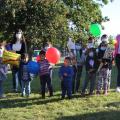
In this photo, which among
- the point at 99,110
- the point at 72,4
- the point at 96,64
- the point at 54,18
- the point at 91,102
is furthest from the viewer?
the point at 72,4

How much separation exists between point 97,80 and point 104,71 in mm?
651

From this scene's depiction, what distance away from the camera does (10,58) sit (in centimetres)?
1239

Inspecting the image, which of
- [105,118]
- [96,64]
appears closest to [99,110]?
[105,118]

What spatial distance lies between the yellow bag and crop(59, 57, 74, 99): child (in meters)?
1.49

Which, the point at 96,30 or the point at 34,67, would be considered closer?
the point at 34,67

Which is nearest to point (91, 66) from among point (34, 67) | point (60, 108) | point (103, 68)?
point (103, 68)

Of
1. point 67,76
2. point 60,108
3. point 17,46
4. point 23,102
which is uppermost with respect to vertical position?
point 17,46

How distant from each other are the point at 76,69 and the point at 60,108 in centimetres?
220

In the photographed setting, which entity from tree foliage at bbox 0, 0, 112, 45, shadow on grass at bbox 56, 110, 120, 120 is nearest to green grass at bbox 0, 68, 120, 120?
shadow on grass at bbox 56, 110, 120, 120

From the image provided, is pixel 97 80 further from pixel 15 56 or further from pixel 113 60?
pixel 15 56

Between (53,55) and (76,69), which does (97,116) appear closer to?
(53,55)

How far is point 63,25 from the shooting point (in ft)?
94.5

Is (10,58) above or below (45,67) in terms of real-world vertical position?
above

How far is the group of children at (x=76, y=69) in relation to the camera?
39.2 ft
